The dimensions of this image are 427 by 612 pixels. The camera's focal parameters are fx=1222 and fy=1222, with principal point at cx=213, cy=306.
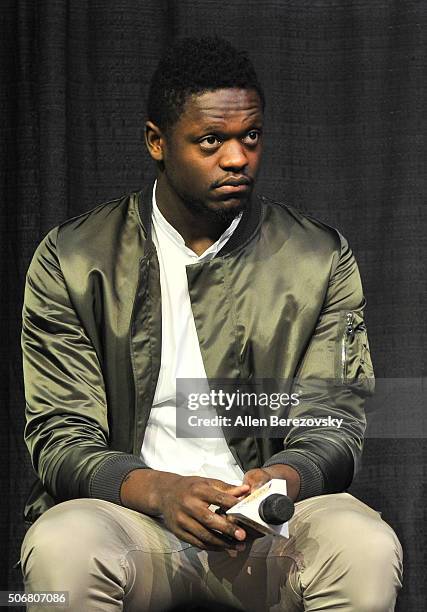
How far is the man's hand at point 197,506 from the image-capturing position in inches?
62.4

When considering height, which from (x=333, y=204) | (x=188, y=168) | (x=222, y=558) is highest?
(x=188, y=168)

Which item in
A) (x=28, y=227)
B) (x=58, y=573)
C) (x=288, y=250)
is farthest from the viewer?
(x=28, y=227)

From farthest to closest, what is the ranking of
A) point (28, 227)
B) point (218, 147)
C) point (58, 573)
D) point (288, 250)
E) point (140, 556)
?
1. point (28, 227)
2. point (288, 250)
3. point (218, 147)
4. point (140, 556)
5. point (58, 573)

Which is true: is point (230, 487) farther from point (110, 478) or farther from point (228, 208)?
point (228, 208)

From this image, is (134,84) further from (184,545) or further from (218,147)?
(184,545)

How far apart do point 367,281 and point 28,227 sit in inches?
26.9

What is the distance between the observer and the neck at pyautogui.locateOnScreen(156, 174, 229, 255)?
1.99m

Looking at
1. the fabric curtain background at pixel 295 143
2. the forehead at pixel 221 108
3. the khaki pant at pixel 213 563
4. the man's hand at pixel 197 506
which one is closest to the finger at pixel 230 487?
the man's hand at pixel 197 506

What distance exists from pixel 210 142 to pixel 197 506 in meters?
0.58

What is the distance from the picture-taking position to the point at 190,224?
6.54 ft

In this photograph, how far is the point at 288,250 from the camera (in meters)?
1.99

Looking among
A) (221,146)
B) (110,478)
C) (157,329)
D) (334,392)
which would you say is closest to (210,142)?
(221,146)

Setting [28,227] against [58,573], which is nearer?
[58,573]

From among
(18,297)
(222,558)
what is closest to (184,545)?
(222,558)
